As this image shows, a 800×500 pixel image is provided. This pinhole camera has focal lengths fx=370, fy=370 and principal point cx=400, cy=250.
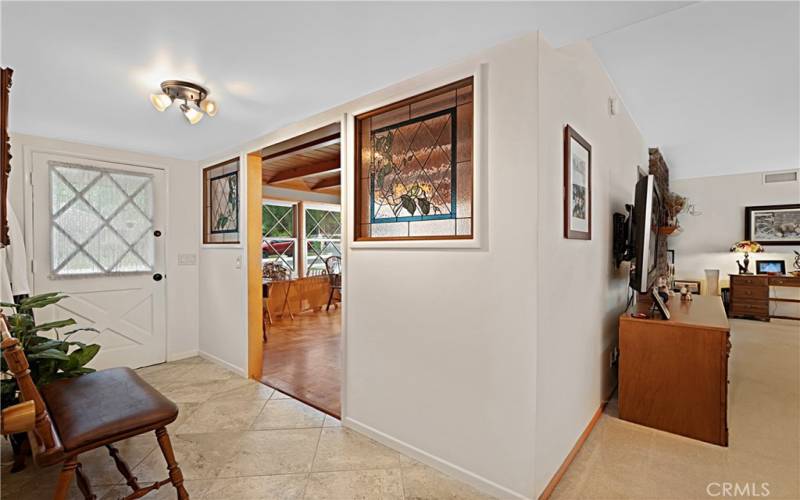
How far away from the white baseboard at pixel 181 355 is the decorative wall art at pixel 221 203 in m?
1.23

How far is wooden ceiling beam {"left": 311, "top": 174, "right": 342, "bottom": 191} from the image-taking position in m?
6.08

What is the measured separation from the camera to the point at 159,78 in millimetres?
2111

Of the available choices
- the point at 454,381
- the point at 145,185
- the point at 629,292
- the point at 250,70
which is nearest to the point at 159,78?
the point at 250,70

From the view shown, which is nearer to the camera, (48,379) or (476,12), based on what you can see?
(476,12)

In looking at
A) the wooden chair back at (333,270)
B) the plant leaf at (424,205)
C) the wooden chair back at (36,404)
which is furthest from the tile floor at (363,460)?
the wooden chair back at (333,270)

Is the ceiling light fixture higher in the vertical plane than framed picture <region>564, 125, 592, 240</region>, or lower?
higher

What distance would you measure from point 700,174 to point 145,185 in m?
8.15

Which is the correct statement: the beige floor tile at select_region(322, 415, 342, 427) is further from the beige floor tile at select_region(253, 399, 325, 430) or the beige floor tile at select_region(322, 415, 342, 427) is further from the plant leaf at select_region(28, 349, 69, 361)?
the plant leaf at select_region(28, 349, 69, 361)

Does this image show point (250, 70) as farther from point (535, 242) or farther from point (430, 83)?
point (535, 242)

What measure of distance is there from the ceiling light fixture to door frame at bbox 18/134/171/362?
1.79 meters

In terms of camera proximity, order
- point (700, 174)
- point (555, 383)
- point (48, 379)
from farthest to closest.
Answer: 1. point (700, 174)
2. point (48, 379)
3. point (555, 383)

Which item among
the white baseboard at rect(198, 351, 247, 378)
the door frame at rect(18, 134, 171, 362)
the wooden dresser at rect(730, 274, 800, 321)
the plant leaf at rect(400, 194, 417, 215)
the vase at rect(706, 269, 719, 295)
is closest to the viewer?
the plant leaf at rect(400, 194, 417, 215)

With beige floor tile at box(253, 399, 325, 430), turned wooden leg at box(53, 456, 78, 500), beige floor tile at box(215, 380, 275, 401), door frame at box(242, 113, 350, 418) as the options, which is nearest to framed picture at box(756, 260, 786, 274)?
door frame at box(242, 113, 350, 418)

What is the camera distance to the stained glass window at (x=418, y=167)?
1931 mm
